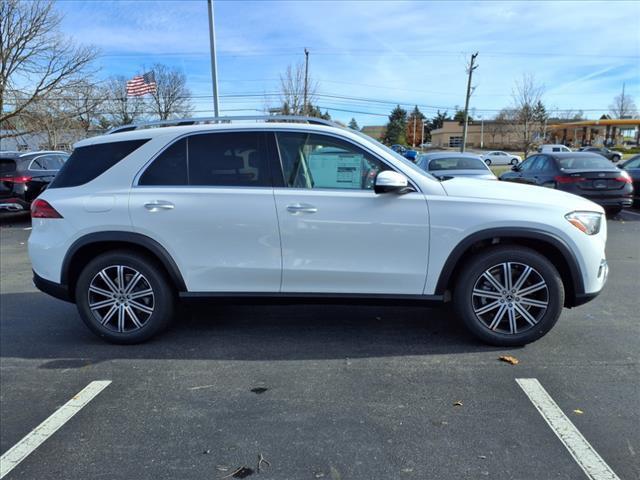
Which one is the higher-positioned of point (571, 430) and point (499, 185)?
point (499, 185)

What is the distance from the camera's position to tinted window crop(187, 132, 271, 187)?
3.95 metres

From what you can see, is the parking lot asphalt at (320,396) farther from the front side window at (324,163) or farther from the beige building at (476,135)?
the beige building at (476,135)

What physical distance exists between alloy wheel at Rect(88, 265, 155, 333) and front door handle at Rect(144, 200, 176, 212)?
1.87ft

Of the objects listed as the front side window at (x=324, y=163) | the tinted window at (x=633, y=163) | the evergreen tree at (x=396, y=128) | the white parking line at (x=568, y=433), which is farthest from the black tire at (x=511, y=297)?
Answer: the evergreen tree at (x=396, y=128)

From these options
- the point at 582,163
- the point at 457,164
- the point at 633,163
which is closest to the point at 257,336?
the point at 457,164

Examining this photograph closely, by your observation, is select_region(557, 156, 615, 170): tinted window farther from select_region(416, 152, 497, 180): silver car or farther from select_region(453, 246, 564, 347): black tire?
select_region(453, 246, 564, 347): black tire

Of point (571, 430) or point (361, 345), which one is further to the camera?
point (361, 345)

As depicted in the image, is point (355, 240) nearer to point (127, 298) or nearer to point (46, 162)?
point (127, 298)

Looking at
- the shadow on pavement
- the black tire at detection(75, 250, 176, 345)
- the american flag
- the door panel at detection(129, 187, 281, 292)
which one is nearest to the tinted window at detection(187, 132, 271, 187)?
the door panel at detection(129, 187, 281, 292)

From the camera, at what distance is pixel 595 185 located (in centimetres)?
1045

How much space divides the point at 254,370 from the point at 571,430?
2.18 meters

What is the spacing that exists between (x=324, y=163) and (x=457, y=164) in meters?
8.62

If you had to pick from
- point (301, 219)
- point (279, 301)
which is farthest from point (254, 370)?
point (301, 219)

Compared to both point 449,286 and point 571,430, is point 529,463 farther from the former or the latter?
point 449,286
